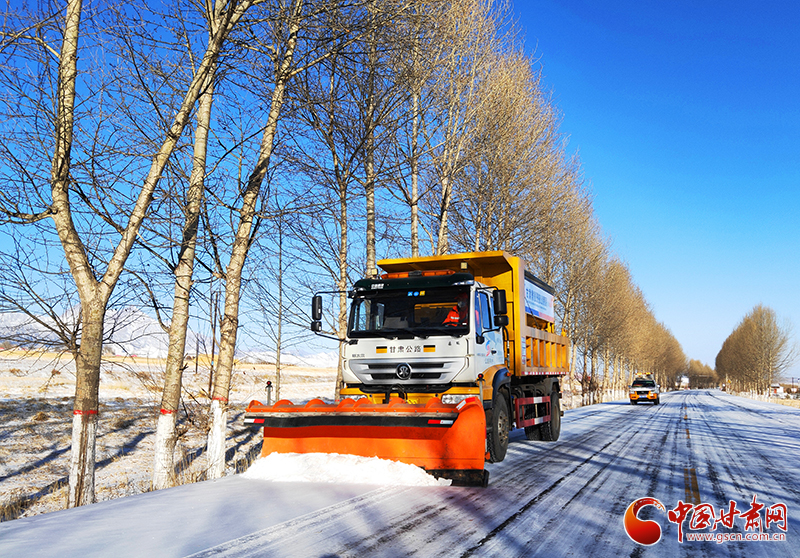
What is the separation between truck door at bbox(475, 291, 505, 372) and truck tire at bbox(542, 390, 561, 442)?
183 inches

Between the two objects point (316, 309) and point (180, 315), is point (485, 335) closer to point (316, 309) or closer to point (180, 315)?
point (316, 309)

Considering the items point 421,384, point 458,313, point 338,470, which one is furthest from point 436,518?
point 458,313

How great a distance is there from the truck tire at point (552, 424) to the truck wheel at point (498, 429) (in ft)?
14.4

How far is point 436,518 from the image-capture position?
5.70 meters

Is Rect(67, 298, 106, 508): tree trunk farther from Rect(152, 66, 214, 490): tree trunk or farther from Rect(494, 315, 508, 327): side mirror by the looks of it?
Rect(494, 315, 508, 327): side mirror

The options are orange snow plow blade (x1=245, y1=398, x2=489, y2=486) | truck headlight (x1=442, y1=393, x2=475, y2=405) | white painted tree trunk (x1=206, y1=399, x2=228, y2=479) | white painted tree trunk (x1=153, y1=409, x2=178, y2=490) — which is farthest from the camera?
white painted tree trunk (x1=206, y1=399, x2=228, y2=479)

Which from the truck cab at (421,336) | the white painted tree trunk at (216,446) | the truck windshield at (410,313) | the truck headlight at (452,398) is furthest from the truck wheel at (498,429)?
the white painted tree trunk at (216,446)

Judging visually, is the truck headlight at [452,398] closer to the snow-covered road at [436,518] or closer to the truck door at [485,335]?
the truck door at [485,335]

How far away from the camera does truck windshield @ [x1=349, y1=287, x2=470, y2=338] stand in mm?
8773

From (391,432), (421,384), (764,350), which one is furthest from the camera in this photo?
(764,350)

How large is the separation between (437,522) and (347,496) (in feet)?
5.04

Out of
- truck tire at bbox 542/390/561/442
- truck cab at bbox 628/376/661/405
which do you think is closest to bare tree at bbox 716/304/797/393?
truck cab at bbox 628/376/661/405

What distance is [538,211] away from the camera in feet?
79.0

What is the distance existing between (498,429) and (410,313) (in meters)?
2.42
